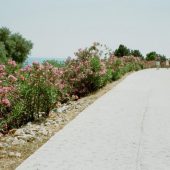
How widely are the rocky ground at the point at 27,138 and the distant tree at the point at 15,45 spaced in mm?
51047

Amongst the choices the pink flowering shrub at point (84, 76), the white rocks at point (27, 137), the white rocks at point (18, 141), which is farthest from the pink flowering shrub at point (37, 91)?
the pink flowering shrub at point (84, 76)

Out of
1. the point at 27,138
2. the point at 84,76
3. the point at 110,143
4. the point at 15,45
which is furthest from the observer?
the point at 15,45

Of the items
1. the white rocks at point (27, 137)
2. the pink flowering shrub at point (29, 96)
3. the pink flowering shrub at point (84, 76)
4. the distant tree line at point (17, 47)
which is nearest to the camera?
the white rocks at point (27, 137)

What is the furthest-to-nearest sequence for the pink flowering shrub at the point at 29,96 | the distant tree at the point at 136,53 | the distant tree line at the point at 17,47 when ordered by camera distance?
the distant tree at the point at 136,53, the distant tree line at the point at 17,47, the pink flowering shrub at the point at 29,96

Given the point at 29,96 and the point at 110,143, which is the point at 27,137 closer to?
the point at 110,143

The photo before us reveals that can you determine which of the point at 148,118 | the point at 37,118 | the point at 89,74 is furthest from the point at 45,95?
the point at 89,74

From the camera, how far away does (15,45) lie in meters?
60.9

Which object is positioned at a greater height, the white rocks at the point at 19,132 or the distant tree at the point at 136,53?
the distant tree at the point at 136,53

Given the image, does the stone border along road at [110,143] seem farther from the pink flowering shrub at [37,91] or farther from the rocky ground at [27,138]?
the pink flowering shrub at [37,91]

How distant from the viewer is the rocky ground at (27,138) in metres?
6.06

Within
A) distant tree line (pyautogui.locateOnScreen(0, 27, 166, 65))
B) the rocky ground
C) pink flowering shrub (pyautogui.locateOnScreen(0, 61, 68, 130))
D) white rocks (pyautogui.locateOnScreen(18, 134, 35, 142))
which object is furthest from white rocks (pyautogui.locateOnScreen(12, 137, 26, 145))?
distant tree line (pyautogui.locateOnScreen(0, 27, 166, 65))

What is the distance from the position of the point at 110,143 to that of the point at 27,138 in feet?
5.70

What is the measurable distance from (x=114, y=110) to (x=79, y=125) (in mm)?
2228

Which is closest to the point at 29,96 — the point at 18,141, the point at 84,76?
the point at 18,141
